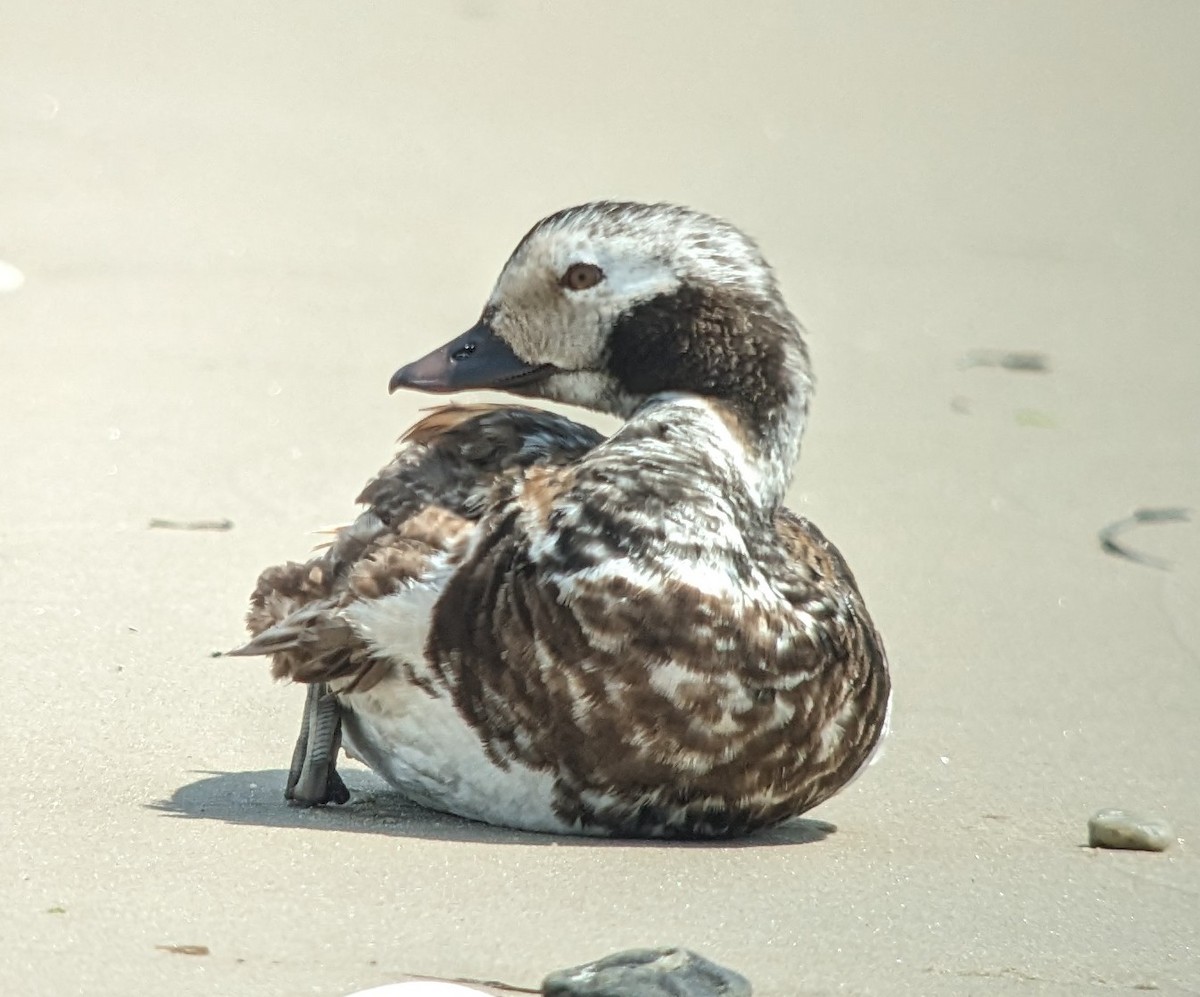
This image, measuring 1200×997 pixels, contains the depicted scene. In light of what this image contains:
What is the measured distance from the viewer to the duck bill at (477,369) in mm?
4363

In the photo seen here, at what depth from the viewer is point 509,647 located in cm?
383

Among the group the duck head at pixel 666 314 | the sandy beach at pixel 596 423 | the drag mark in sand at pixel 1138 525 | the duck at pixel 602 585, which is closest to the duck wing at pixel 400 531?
the duck at pixel 602 585

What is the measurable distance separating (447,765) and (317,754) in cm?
38

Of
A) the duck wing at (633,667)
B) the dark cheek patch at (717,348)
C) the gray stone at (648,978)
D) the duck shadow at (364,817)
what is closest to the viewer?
the gray stone at (648,978)

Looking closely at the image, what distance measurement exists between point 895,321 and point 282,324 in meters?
2.30

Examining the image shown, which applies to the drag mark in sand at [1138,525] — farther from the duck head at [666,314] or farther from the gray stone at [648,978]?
the gray stone at [648,978]

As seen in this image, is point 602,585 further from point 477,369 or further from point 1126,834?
point 1126,834

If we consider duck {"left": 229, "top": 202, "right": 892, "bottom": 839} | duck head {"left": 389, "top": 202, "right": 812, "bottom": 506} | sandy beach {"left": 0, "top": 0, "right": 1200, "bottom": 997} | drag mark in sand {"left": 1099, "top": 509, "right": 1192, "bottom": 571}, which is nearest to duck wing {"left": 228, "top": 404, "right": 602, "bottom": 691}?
duck {"left": 229, "top": 202, "right": 892, "bottom": 839}

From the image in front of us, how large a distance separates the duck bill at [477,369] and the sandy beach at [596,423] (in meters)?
0.85

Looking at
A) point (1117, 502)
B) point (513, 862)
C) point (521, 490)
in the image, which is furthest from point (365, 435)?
point (513, 862)

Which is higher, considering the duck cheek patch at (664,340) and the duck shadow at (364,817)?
the duck cheek patch at (664,340)

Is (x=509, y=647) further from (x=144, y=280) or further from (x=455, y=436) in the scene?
(x=144, y=280)

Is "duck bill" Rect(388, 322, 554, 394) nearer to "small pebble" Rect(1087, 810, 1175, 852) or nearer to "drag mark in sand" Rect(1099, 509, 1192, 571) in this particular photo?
"small pebble" Rect(1087, 810, 1175, 852)

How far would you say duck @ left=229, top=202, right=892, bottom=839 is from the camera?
12.6ft
